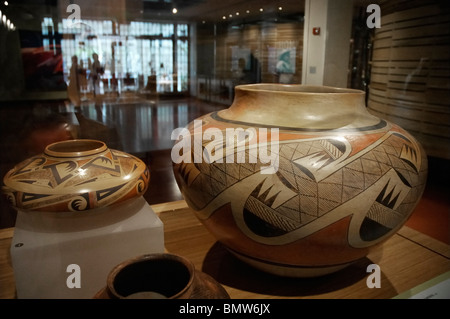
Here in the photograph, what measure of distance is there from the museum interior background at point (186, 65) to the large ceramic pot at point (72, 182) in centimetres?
57

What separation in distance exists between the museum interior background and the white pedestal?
0.62m

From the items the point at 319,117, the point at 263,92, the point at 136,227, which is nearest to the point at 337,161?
the point at 319,117

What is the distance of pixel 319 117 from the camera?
0.78 meters

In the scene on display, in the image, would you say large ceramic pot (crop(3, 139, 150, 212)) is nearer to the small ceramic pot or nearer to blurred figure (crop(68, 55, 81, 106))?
the small ceramic pot

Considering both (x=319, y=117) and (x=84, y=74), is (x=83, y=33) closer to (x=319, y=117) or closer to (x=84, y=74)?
(x=84, y=74)

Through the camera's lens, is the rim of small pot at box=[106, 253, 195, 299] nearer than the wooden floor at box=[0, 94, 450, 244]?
Yes

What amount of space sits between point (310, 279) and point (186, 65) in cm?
130

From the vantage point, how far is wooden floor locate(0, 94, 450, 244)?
4.69ft

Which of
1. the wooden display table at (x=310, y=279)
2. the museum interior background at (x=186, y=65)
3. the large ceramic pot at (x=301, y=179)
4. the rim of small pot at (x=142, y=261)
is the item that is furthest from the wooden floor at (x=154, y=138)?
the rim of small pot at (x=142, y=261)

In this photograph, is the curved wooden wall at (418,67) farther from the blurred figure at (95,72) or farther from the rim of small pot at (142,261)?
the rim of small pot at (142,261)

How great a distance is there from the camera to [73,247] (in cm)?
80

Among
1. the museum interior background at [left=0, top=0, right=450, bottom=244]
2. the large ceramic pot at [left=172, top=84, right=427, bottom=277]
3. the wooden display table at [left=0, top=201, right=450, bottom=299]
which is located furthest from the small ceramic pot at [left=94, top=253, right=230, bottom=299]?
the museum interior background at [left=0, top=0, right=450, bottom=244]

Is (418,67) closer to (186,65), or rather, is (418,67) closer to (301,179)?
(186,65)
